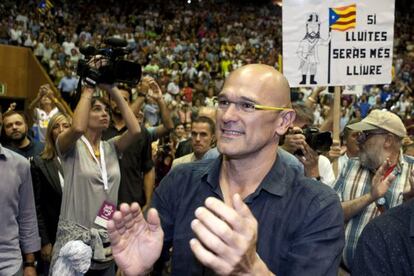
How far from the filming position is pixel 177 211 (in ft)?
7.21

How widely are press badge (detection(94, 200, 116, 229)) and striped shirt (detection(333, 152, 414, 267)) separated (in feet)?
4.62

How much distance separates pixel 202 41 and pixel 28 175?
19.4 metres

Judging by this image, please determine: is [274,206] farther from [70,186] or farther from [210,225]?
[70,186]

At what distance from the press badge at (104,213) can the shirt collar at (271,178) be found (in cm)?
169

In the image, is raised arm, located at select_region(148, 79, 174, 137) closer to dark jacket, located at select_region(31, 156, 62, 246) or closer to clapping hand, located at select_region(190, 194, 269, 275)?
dark jacket, located at select_region(31, 156, 62, 246)

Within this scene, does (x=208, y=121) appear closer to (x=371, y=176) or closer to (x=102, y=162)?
(x=102, y=162)

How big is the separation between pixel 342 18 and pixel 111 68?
1.80 meters

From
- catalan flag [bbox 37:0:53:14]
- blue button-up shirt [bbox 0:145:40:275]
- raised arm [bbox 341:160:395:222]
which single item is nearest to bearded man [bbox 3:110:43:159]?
blue button-up shirt [bbox 0:145:40:275]

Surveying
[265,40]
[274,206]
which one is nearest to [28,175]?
[274,206]

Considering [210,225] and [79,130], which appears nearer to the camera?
[210,225]

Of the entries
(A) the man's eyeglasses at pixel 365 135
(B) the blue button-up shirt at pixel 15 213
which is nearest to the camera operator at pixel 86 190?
(B) the blue button-up shirt at pixel 15 213

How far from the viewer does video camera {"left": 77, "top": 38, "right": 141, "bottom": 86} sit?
3787 mm

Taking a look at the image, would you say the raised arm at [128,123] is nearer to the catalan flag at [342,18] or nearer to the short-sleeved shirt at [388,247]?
the catalan flag at [342,18]

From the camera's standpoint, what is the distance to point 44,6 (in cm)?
1945
